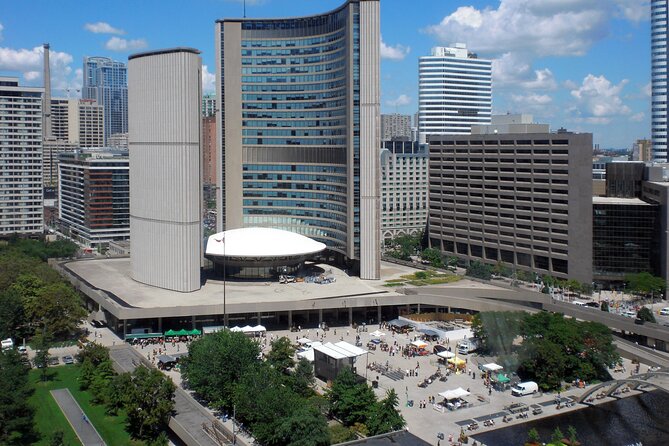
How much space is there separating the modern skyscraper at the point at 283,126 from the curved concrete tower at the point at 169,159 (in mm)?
19230

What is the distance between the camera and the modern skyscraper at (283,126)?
100250 mm

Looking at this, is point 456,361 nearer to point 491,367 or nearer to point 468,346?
point 491,367

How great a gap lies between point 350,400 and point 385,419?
322 cm

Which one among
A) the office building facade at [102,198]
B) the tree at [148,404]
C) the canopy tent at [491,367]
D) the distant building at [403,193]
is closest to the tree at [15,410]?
the tree at [148,404]

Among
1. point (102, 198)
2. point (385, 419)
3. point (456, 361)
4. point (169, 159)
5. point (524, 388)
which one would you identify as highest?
point (169, 159)

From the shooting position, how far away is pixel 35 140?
Result: 140500 mm

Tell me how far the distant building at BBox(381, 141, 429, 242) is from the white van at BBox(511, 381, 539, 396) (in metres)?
92.5

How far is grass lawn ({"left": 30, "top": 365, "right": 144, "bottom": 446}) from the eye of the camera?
5050 centimetres

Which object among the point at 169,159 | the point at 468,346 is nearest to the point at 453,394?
the point at 468,346

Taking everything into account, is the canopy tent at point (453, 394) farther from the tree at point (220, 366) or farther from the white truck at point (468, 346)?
the tree at point (220, 366)

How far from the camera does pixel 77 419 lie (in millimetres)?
53719

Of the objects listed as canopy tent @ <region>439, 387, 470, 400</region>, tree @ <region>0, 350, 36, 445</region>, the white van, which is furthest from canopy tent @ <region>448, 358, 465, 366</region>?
tree @ <region>0, 350, 36, 445</region>

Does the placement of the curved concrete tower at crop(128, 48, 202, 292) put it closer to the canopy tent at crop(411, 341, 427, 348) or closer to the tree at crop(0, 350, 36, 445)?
the canopy tent at crop(411, 341, 427, 348)

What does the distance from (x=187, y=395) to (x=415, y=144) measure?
382 ft
